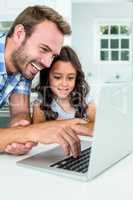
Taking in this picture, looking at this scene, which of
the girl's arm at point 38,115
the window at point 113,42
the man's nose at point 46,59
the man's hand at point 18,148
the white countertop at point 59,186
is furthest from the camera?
the window at point 113,42

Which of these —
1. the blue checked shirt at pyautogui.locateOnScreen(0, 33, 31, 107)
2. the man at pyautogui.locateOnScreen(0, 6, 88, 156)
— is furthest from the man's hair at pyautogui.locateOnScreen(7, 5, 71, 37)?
the blue checked shirt at pyautogui.locateOnScreen(0, 33, 31, 107)

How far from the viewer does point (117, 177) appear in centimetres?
86

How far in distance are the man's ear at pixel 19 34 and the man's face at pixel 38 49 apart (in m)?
0.02

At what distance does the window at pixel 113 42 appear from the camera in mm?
7711

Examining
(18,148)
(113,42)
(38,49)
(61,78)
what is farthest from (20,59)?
(113,42)

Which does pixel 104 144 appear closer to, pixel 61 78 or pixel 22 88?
pixel 22 88

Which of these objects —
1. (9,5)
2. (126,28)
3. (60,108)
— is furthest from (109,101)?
(126,28)

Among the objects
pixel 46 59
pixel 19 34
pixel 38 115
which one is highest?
pixel 19 34

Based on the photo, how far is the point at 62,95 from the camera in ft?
7.55

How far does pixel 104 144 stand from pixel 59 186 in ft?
0.49

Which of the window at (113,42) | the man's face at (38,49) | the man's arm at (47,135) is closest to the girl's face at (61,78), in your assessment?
the man's face at (38,49)

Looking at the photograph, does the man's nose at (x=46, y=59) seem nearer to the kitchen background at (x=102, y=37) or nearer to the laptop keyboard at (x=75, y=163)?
the laptop keyboard at (x=75, y=163)

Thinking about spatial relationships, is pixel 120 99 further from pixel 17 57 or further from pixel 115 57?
pixel 115 57

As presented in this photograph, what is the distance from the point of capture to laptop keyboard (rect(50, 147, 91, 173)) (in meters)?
0.89
